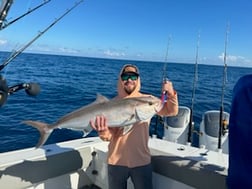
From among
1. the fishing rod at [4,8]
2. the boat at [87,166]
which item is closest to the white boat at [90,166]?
the boat at [87,166]

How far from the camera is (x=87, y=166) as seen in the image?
13.0 feet

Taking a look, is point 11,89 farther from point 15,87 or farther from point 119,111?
point 119,111

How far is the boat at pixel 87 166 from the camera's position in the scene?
2.96 m

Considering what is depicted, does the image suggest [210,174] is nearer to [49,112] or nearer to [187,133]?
[187,133]

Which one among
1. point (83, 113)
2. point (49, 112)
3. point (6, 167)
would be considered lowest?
point (49, 112)

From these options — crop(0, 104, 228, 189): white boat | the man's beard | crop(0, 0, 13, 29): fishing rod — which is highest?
crop(0, 0, 13, 29): fishing rod

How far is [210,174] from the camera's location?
2.88m

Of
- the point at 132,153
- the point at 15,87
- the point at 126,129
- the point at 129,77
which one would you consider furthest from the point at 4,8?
the point at 132,153

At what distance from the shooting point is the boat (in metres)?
2.96

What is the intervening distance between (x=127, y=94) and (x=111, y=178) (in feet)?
2.88

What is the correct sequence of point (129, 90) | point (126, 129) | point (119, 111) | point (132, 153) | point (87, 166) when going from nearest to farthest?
point (119, 111) < point (126, 129) < point (132, 153) < point (129, 90) < point (87, 166)

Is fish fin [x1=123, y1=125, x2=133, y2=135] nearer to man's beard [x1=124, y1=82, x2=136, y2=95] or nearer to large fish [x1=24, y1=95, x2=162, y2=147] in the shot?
large fish [x1=24, y1=95, x2=162, y2=147]

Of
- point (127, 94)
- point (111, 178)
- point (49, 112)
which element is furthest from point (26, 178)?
point (49, 112)

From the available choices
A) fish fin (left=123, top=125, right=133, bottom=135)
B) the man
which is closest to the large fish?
fish fin (left=123, top=125, right=133, bottom=135)
